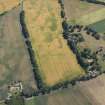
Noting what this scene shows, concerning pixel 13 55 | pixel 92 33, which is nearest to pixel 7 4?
pixel 13 55

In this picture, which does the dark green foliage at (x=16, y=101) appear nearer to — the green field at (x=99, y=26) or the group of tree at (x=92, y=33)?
the group of tree at (x=92, y=33)

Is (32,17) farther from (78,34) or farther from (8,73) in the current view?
(8,73)

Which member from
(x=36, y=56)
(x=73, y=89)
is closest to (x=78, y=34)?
(x=36, y=56)

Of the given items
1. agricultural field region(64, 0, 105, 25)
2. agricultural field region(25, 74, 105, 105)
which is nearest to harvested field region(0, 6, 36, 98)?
agricultural field region(25, 74, 105, 105)

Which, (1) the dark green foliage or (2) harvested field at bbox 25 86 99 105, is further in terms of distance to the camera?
(1) the dark green foliage

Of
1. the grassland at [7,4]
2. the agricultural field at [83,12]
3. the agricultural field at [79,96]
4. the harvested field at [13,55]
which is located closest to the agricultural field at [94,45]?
the agricultural field at [83,12]

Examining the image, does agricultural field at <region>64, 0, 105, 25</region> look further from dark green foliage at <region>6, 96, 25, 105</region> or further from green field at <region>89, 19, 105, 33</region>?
dark green foliage at <region>6, 96, 25, 105</region>

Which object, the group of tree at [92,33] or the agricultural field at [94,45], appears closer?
the agricultural field at [94,45]
